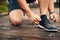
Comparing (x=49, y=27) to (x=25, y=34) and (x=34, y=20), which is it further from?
(x=34, y=20)

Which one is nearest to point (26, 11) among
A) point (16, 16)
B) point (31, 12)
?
point (31, 12)

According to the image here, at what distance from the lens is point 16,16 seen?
3174mm

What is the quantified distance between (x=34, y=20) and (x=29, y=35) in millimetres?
350

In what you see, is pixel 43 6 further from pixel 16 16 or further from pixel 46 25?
pixel 16 16

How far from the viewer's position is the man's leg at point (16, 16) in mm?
3145

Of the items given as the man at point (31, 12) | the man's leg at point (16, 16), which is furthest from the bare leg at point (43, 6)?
the man's leg at point (16, 16)

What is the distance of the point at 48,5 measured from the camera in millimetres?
3037

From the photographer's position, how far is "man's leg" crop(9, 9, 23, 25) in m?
3.14

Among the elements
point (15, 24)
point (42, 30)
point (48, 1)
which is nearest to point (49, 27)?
point (42, 30)

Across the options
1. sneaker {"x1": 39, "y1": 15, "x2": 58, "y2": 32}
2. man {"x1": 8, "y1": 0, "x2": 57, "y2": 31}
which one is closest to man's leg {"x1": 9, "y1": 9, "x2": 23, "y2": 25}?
man {"x1": 8, "y1": 0, "x2": 57, "y2": 31}

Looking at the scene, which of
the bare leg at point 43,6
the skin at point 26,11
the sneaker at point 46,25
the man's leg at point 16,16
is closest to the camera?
the skin at point 26,11

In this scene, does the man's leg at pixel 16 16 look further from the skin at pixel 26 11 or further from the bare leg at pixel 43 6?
the bare leg at pixel 43 6

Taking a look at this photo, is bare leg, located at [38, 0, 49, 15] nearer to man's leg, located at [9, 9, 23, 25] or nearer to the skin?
the skin

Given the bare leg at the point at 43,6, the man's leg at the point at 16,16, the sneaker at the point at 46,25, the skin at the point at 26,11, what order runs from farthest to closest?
the man's leg at the point at 16,16, the bare leg at the point at 43,6, the sneaker at the point at 46,25, the skin at the point at 26,11
